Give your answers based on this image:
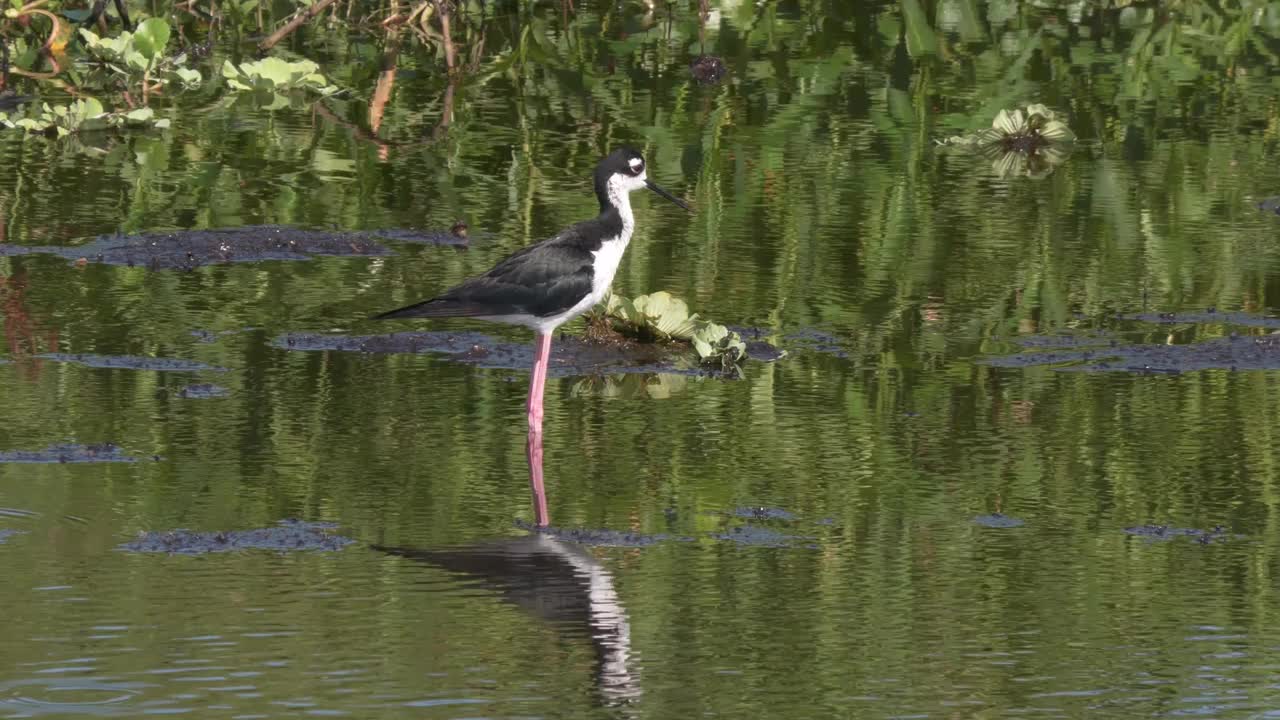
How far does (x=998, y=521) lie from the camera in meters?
7.05

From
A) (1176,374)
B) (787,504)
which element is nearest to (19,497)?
(787,504)

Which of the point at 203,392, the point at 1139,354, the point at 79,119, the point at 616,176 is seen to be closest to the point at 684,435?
the point at 616,176

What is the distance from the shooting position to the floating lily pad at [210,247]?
11055 millimetres

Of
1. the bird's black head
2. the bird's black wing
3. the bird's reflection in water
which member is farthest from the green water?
the bird's black head

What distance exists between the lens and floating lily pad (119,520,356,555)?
663 centimetres

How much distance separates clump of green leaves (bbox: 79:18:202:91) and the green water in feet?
1.56

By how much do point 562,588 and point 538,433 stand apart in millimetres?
1758

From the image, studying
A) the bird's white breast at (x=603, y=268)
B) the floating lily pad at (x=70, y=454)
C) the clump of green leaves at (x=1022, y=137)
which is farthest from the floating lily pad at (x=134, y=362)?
the clump of green leaves at (x=1022, y=137)

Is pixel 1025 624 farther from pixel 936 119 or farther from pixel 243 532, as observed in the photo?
pixel 936 119

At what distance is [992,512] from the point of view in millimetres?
7156

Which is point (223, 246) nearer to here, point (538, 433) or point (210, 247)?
point (210, 247)

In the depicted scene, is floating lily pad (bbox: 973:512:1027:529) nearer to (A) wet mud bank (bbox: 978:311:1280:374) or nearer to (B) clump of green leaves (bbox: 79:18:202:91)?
(A) wet mud bank (bbox: 978:311:1280:374)

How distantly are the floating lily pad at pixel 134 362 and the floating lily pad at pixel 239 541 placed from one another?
228 centimetres

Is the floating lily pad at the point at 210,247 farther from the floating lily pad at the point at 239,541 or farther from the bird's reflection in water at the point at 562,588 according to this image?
the bird's reflection in water at the point at 562,588
